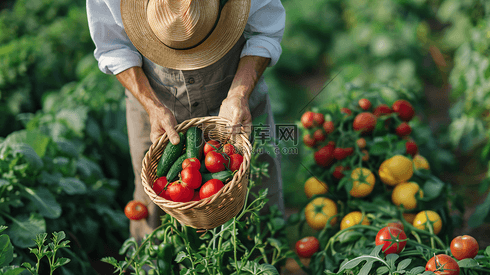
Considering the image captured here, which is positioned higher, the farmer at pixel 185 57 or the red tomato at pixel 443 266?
the farmer at pixel 185 57

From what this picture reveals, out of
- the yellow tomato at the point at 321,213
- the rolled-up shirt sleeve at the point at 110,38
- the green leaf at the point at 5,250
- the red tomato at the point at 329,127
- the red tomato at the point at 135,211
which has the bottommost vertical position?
the yellow tomato at the point at 321,213

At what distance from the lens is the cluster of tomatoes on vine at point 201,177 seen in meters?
1.34

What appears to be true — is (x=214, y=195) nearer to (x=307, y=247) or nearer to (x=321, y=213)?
(x=307, y=247)

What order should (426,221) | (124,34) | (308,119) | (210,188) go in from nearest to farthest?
(210,188), (124,34), (426,221), (308,119)

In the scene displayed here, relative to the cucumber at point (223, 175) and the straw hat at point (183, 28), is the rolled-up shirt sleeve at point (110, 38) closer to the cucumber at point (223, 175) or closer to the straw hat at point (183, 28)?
the straw hat at point (183, 28)

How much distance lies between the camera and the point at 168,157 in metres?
1.50

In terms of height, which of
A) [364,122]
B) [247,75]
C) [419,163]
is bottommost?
[419,163]

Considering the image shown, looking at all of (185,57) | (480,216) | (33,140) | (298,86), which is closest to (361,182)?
(480,216)

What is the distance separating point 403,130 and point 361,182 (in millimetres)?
448

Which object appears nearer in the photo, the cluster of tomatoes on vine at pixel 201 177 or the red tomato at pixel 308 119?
the cluster of tomatoes on vine at pixel 201 177

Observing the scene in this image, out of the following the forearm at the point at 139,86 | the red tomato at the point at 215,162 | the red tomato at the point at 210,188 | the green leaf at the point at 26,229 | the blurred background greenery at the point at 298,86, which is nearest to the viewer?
the red tomato at the point at 210,188

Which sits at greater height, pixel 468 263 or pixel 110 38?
pixel 110 38

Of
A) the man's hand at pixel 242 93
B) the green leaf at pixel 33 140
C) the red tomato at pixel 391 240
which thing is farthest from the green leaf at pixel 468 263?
the green leaf at pixel 33 140

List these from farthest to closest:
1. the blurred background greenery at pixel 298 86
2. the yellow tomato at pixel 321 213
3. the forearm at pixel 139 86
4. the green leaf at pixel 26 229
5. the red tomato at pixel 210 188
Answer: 1. the blurred background greenery at pixel 298 86
2. the yellow tomato at pixel 321 213
3. the green leaf at pixel 26 229
4. the forearm at pixel 139 86
5. the red tomato at pixel 210 188
